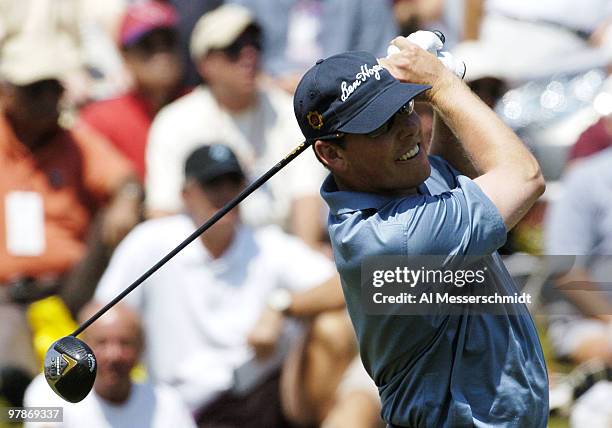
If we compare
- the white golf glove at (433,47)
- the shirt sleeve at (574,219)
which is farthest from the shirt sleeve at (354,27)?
the white golf glove at (433,47)

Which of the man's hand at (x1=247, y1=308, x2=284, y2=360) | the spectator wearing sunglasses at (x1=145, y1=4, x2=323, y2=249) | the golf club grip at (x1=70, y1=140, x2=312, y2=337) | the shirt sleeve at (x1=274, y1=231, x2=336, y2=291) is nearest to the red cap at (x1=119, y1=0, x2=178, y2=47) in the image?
the spectator wearing sunglasses at (x1=145, y1=4, x2=323, y2=249)

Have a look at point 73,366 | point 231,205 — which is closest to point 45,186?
point 73,366

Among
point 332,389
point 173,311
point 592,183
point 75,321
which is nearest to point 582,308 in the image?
point 592,183

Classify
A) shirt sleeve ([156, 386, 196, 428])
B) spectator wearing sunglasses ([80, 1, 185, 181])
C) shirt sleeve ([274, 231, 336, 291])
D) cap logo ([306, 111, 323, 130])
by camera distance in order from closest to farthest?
cap logo ([306, 111, 323, 130])
shirt sleeve ([156, 386, 196, 428])
shirt sleeve ([274, 231, 336, 291])
spectator wearing sunglasses ([80, 1, 185, 181])

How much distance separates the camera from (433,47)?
3.27 metres

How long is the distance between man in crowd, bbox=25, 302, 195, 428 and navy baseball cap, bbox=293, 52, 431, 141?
2.13 m

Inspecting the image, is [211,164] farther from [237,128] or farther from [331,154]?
[331,154]

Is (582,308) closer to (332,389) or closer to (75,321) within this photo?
(332,389)

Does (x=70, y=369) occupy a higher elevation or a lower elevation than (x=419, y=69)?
lower

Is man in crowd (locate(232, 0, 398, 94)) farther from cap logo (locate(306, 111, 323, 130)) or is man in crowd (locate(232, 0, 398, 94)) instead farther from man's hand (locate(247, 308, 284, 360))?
cap logo (locate(306, 111, 323, 130))

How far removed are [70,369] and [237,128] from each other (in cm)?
324

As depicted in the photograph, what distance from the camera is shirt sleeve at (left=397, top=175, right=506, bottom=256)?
3000 mm

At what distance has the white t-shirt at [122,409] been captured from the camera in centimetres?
484

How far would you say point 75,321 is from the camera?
586cm
